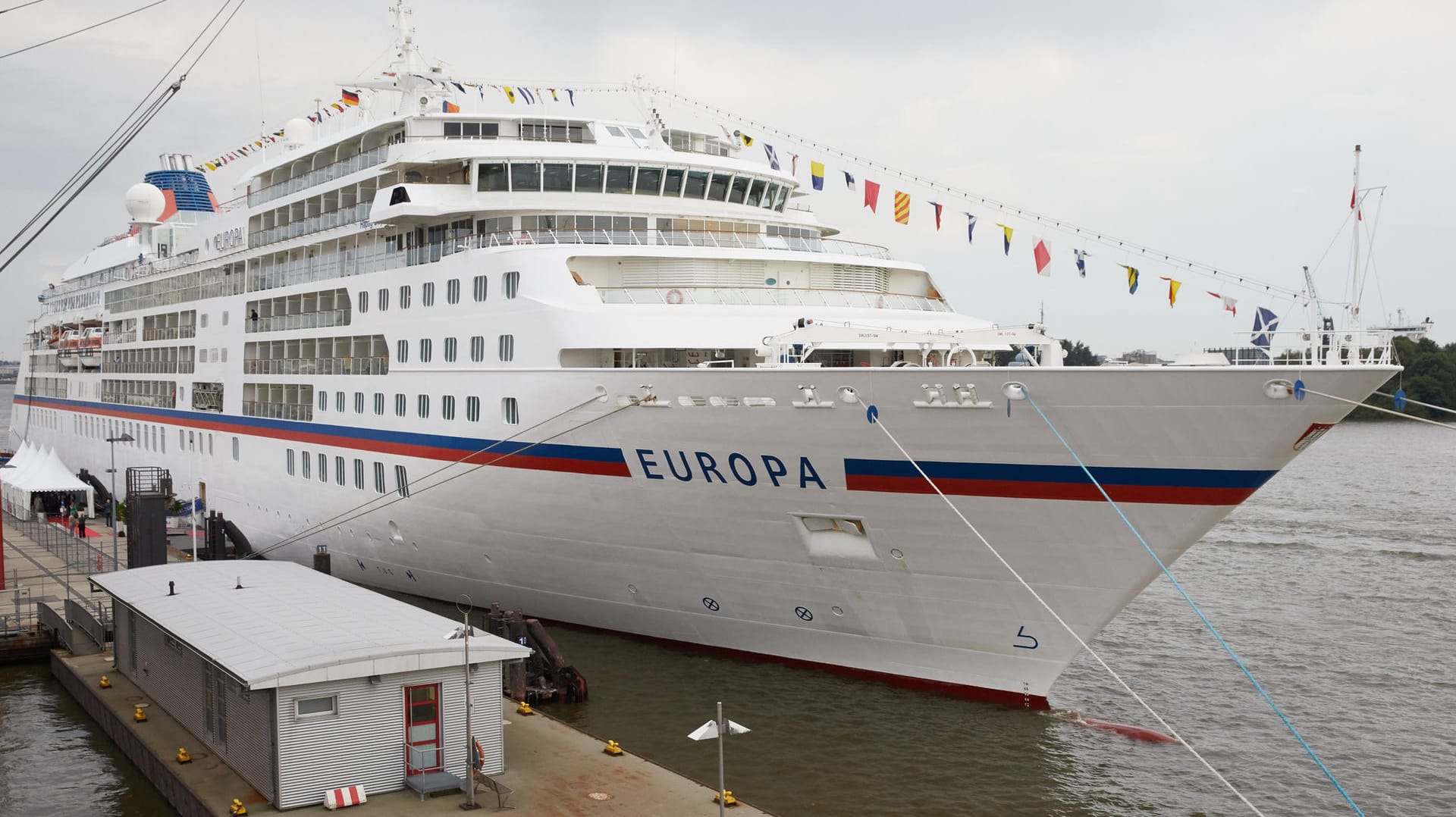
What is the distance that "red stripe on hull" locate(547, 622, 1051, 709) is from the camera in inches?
620

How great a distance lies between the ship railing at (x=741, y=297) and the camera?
18422 millimetres

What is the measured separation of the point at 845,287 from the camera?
2017cm

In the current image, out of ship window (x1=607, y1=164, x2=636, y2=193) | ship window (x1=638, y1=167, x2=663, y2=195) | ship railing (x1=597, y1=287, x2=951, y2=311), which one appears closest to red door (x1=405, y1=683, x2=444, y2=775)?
ship railing (x1=597, y1=287, x2=951, y2=311)

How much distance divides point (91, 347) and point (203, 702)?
31421 millimetres

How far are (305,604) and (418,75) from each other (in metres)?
14.6

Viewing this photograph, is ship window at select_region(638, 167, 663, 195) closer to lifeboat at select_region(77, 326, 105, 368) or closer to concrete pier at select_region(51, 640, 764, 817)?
concrete pier at select_region(51, 640, 764, 817)

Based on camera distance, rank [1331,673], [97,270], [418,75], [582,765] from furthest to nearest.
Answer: [97,270] → [418,75] → [1331,673] → [582,765]

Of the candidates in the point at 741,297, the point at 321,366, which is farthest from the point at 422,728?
the point at 321,366

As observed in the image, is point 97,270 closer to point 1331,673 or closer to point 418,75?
point 418,75

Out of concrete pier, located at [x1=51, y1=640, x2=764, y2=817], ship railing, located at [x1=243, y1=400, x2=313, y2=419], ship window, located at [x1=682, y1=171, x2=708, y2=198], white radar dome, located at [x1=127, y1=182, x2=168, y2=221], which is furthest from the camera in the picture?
white radar dome, located at [x1=127, y1=182, x2=168, y2=221]

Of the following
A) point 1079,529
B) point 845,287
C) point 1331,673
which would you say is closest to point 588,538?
point 845,287

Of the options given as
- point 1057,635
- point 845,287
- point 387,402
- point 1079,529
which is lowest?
point 1057,635

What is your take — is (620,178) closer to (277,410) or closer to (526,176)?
(526,176)

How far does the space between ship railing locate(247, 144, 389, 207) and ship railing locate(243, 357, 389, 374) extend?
159 inches
